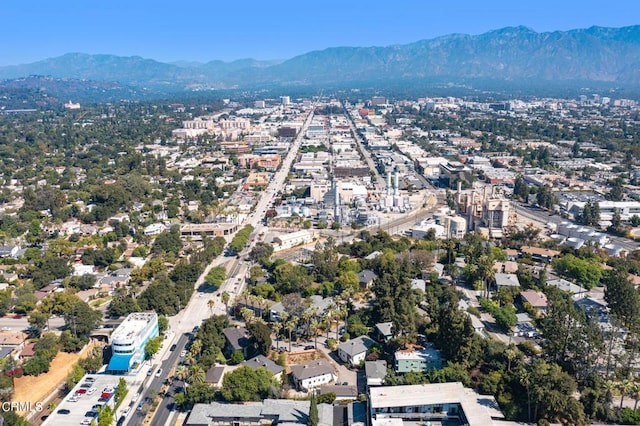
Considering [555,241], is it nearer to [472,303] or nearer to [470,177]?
[472,303]

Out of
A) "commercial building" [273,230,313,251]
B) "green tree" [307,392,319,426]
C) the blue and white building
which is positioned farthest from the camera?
"commercial building" [273,230,313,251]

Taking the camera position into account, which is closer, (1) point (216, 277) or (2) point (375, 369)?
(2) point (375, 369)

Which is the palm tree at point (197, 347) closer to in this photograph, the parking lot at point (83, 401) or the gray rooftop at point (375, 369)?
the parking lot at point (83, 401)

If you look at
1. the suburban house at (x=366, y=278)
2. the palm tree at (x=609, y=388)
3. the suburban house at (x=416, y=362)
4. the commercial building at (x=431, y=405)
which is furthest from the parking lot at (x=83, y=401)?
Result: the palm tree at (x=609, y=388)

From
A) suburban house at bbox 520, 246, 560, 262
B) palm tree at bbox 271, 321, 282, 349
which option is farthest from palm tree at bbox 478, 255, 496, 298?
palm tree at bbox 271, 321, 282, 349

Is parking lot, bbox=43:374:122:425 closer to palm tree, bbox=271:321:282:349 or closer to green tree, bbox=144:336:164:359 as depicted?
green tree, bbox=144:336:164:359

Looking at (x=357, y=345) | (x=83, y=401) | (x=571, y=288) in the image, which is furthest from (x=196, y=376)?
(x=571, y=288)

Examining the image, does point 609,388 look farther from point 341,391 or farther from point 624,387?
point 341,391
